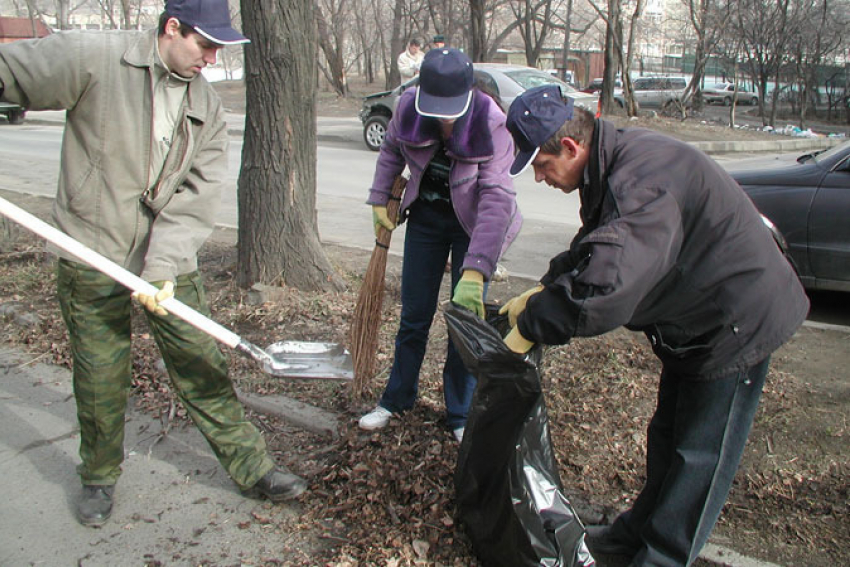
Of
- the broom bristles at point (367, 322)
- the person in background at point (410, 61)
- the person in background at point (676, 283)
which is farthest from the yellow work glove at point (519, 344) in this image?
the person in background at point (410, 61)

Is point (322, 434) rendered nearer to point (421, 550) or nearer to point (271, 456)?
point (271, 456)

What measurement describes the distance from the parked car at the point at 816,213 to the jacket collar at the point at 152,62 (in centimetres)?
391

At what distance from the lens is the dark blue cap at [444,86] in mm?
2922

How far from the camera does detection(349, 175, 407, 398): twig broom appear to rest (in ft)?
12.2

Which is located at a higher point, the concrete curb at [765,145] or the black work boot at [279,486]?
the concrete curb at [765,145]

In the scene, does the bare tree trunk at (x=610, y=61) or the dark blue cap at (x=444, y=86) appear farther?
the bare tree trunk at (x=610, y=61)

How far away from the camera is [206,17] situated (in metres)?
2.58

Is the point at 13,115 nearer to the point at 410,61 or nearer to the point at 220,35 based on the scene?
the point at 410,61

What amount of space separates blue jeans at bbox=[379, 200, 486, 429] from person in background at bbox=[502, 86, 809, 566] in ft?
2.82

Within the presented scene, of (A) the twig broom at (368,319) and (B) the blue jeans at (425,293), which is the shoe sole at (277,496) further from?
(A) the twig broom at (368,319)

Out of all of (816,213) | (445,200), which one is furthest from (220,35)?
(816,213)

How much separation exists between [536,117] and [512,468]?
107 cm

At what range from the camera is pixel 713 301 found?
2240 mm

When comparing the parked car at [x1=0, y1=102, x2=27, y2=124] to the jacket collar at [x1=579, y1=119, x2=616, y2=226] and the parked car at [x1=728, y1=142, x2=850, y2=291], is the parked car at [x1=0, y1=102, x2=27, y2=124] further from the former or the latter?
the jacket collar at [x1=579, y1=119, x2=616, y2=226]
